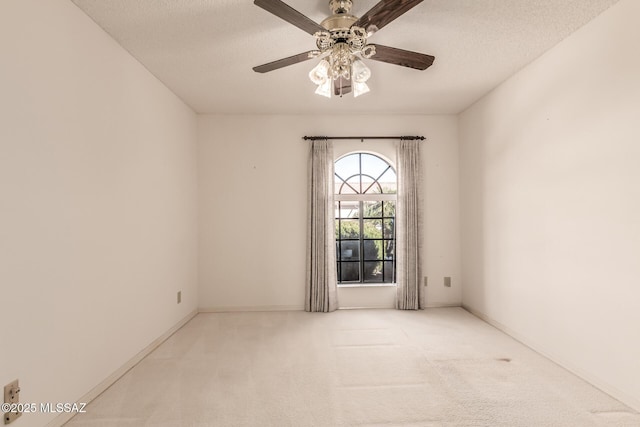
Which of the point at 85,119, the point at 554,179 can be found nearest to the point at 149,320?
the point at 85,119

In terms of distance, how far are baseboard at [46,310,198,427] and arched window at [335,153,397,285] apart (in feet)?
7.49

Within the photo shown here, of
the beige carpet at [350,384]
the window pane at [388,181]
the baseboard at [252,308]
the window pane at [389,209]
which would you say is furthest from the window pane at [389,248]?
the baseboard at [252,308]

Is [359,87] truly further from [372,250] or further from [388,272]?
[388,272]

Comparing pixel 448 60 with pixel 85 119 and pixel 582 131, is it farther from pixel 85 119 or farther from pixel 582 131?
pixel 85 119

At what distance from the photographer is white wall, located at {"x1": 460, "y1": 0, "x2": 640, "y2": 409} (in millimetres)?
2014

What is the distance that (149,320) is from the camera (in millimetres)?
2912

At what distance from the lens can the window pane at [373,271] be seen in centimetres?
441

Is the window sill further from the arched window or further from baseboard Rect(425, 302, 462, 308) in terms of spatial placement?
baseboard Rect(425, 302, 462, 308)

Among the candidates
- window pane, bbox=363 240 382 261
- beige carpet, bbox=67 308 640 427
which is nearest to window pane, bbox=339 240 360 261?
window pane, bbox=363 240 382 261

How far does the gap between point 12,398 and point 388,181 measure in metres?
4.10

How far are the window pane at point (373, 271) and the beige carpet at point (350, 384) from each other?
1033mm

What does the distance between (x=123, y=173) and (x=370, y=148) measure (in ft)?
9.79

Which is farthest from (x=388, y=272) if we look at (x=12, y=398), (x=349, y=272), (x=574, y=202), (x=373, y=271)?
(x=12, y=398)

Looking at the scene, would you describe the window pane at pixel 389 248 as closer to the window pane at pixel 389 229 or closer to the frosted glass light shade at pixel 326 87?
the window pane at pixel 389 229
